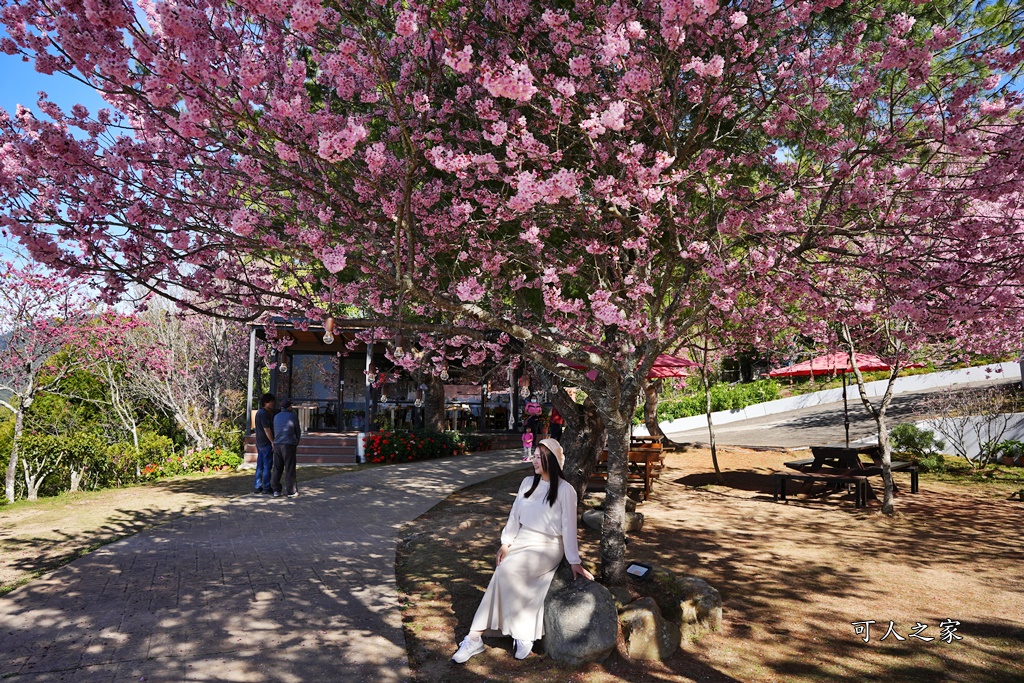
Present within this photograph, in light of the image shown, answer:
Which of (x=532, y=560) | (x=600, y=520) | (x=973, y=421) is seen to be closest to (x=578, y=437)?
(x=600, y=520)

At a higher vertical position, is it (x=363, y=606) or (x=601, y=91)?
(x=601, y=91)

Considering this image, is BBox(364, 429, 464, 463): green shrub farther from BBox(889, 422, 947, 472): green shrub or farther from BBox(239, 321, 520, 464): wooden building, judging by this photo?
BBox(889, 422, 947, 472): green shrub

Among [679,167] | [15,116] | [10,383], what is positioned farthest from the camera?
[10,383]

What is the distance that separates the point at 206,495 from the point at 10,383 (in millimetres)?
5275

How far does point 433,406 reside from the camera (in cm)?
2048

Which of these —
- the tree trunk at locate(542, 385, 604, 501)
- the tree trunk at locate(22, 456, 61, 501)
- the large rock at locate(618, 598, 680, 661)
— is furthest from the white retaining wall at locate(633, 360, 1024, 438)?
the large rock at locate(618, 598, 680, 661)

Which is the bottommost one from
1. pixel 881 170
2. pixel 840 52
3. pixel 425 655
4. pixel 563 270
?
pixel 425 655

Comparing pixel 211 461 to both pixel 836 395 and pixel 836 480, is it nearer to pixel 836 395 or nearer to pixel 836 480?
pixel 836 480

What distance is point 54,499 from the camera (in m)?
10.3

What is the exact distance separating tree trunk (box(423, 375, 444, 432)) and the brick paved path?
11.6m

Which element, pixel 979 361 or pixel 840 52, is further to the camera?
pixel 979 361

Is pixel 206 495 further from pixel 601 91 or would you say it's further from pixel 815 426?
pixel 815 426

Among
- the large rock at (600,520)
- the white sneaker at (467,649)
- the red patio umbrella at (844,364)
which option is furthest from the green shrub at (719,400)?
the white sneaker at (467,649)

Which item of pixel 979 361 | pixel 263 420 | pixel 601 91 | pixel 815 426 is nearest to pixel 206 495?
pixel 263 420
